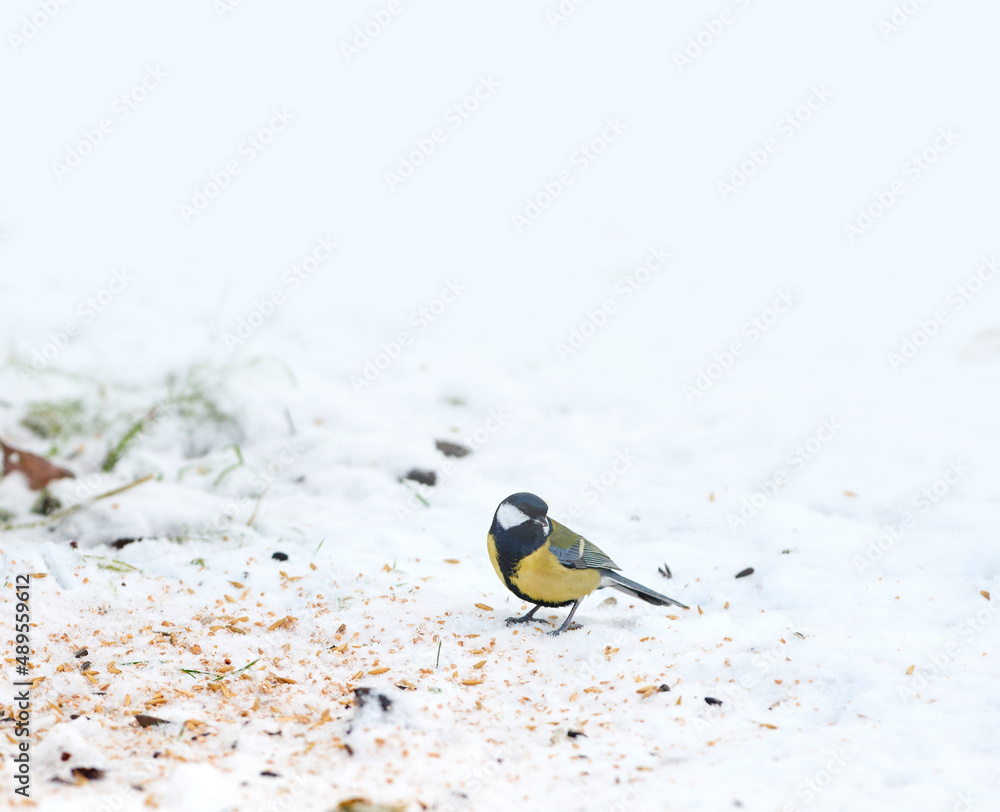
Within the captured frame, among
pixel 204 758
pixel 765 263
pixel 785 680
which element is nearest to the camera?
pixel 204 758

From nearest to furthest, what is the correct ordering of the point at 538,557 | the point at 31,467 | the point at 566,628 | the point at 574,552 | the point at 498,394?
1. the point at 538,557
2. the point at 574,552
3. the point at 566,628
4. the point at 31,467
5. the point at 498,394

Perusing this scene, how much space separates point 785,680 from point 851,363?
3525 millimetres

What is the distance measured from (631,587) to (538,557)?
0.47m

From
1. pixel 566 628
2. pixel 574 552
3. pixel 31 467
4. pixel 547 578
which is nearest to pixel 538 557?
pixel 547 578

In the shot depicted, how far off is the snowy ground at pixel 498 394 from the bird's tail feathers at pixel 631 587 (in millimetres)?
104

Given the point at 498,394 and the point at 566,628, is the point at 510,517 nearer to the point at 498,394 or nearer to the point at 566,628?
the point at 566,628

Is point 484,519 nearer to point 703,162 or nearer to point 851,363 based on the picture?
point 851,363

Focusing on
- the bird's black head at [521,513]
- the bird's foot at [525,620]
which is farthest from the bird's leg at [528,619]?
the bird's black head at [521,513]

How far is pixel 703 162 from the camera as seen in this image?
8.93 m

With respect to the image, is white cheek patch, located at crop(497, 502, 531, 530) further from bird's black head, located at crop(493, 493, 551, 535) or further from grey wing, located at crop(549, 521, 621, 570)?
grey wing, located at crop(549, 521, 621, 570)

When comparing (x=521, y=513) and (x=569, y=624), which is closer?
(x=521, y=513)

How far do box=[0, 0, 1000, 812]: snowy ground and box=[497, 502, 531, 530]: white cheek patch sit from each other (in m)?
0.47

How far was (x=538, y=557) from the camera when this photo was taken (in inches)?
126


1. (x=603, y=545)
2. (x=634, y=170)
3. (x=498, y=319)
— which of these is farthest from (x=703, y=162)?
(x=603, y=545)
